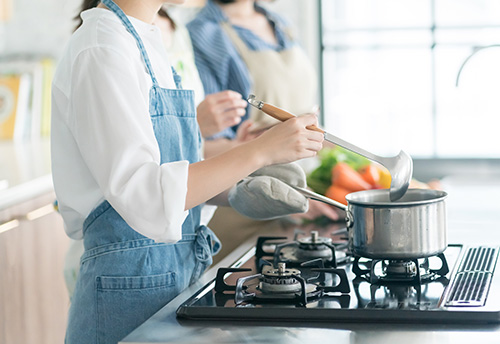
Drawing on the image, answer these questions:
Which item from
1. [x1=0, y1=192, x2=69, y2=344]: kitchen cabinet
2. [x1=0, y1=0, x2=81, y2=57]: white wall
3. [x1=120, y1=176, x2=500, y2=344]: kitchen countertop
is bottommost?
[x1=0, y1=192, x2=69, y2=344]: kitchen cabinet

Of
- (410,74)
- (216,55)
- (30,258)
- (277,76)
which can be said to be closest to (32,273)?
(30,258)

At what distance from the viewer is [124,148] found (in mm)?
1125

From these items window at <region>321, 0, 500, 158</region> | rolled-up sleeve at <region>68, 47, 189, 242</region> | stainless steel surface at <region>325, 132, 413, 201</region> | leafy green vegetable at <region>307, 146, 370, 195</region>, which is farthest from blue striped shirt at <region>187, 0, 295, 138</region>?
window at <region>321, 0, 500, 158</region>

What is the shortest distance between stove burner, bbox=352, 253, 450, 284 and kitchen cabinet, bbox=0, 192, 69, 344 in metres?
1.23

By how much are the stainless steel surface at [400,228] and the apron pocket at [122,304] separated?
372mm

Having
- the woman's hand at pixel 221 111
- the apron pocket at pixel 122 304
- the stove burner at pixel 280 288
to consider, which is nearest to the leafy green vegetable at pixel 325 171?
the woman's hand at pixel 221 111

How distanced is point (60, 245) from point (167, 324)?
4.95 feet

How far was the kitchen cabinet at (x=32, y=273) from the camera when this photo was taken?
2.22 metres

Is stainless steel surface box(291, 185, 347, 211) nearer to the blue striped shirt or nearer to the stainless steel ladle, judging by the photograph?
the stainless steel ladle

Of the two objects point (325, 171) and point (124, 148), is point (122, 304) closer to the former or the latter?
point (124, 148)

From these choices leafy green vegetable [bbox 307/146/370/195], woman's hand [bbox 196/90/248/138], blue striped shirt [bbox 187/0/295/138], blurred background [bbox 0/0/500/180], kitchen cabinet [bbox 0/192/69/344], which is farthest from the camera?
blurred background [bbox 0/0/500/180]

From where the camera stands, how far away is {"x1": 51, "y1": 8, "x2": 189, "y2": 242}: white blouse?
3.69 ft

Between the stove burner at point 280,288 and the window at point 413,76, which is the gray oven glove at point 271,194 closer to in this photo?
the stove burner at point 280,288

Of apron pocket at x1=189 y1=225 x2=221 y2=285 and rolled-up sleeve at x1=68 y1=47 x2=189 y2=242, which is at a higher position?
rolled-up sleeve at x1=68 y1=47 x2=189 y2=242
